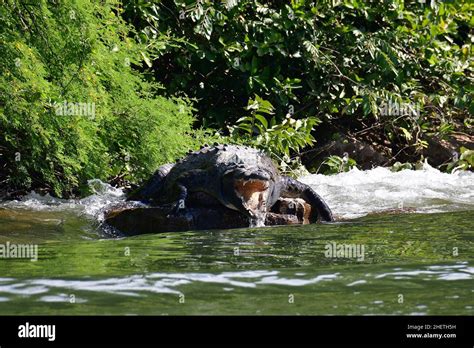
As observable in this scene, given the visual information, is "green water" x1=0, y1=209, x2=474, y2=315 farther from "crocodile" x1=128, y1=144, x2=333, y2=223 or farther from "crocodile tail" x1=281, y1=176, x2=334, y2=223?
"crocodile tail" x1=281, y1=176, x2=334, y2=223

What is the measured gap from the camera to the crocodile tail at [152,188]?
814cm

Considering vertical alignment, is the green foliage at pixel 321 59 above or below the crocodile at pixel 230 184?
above

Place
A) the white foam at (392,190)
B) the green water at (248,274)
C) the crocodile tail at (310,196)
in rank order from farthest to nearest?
the white foam at (392,190), the crocodile tail at (310,196), the green water at (248,274)

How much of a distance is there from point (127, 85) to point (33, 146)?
1464 millimetres

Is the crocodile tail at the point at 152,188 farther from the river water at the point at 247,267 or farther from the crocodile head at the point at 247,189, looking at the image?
the crocodile head at the point at 247,189

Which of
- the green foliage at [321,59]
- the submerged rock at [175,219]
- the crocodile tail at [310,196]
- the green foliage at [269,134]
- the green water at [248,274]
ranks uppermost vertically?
the green foliage at [321,59]

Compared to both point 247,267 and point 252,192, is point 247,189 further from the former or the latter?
point 247,267

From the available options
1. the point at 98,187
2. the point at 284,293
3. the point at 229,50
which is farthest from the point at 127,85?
the point at 284,293

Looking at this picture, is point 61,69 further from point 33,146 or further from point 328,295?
point 328,295

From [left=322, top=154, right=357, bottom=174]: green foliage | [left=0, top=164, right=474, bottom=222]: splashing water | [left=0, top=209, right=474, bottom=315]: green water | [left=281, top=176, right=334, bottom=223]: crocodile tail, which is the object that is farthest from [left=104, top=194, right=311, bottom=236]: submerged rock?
[left=322, top=154, right=357, bottom=174]: green foliage

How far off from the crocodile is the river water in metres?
0.38

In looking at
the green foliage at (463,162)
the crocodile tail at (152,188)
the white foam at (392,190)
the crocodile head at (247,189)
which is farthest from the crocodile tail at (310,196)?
the green foliage at (463,162)

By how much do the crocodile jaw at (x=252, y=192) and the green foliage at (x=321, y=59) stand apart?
411cm

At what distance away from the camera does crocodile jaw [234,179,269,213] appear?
7.32 metres
